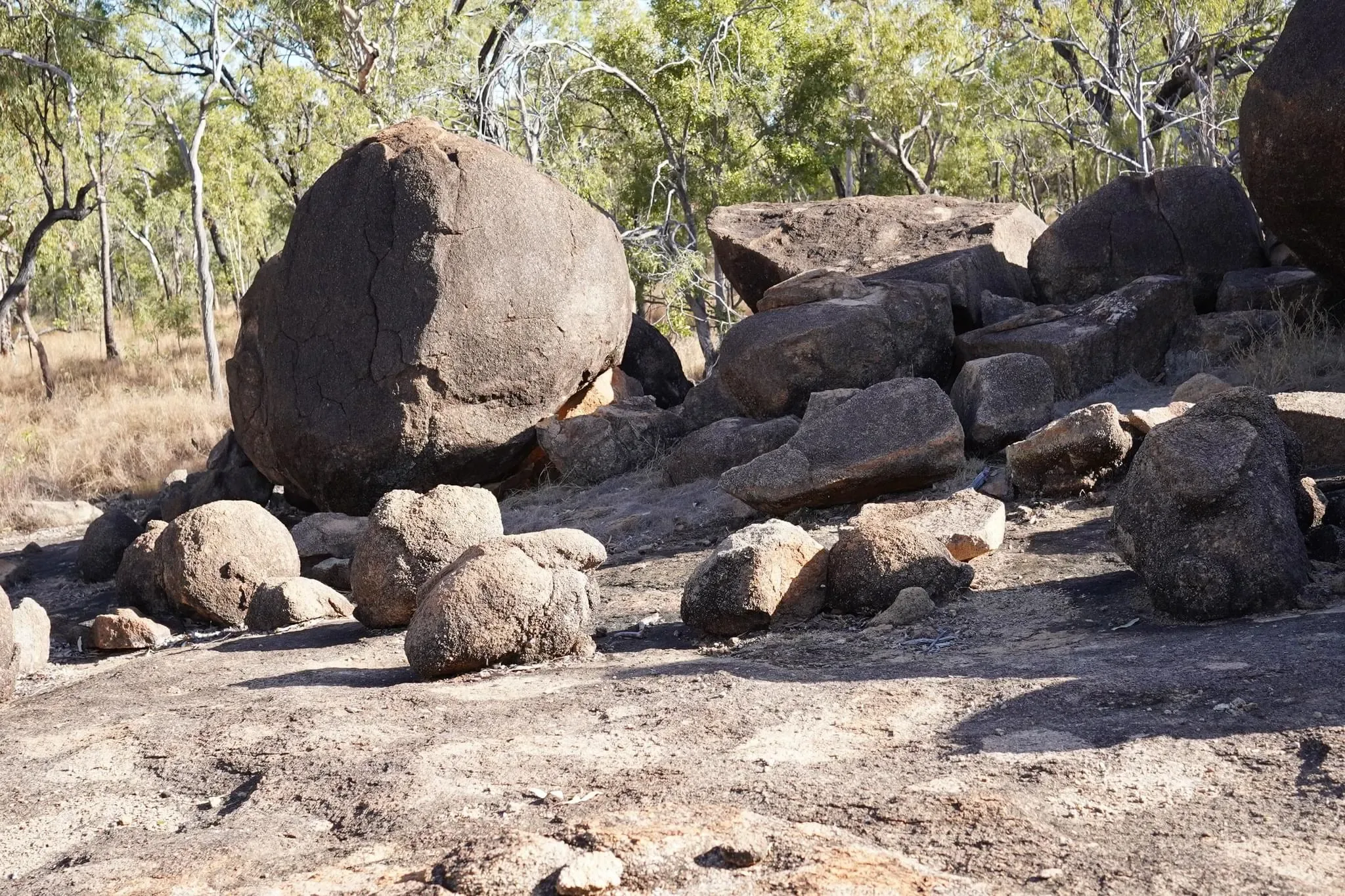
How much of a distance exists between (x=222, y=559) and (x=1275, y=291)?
6.72 meters

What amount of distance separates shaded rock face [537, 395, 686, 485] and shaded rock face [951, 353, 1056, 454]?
89.9 inches

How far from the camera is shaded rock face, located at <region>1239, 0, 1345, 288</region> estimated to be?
23.9ft

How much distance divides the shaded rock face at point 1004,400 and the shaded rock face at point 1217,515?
8.43 feet

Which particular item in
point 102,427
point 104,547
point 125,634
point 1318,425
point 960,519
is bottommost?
point 125,634

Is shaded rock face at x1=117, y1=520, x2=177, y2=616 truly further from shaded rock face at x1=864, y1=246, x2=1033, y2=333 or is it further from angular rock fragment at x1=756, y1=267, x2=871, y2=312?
shaded rock face at x1=864, y1=246, x2=1033, y2=333

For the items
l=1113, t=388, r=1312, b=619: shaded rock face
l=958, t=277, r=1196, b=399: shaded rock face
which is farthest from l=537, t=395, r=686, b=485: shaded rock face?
l=1113, t=388, r=1312, b=619: shaded rock face

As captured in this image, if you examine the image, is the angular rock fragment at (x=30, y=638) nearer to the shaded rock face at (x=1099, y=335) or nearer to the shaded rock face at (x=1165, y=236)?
the shaded rock face at (x=1099, y=335)

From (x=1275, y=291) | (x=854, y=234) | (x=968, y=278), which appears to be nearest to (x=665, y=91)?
(x=854, y=234)

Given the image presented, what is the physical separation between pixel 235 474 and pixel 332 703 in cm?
608

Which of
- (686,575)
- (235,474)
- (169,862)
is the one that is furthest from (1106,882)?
(235,474)

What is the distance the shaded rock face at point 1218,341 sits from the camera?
27.0 ft

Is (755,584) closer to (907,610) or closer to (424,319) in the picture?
(907,610)

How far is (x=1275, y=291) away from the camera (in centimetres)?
849

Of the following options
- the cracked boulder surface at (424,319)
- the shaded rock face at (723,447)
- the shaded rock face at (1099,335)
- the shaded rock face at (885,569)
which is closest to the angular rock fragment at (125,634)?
the cracked boulder surface at (424,319)
